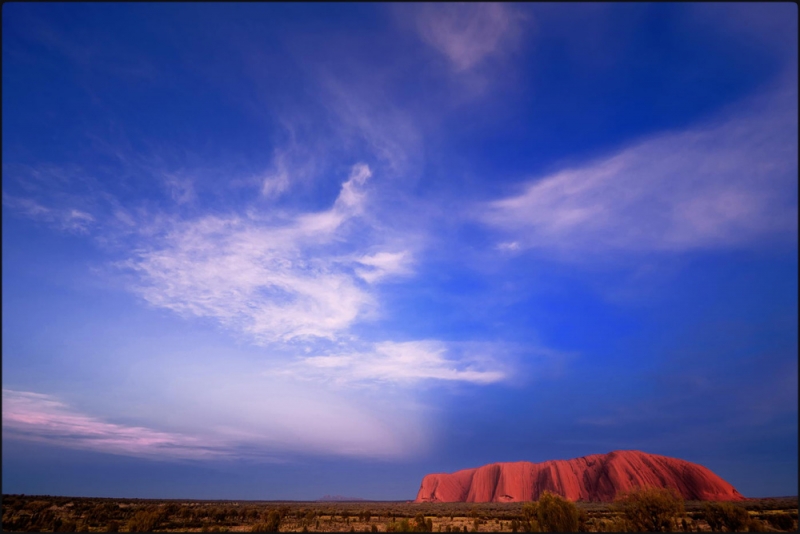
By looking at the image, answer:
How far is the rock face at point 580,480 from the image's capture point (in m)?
95.1

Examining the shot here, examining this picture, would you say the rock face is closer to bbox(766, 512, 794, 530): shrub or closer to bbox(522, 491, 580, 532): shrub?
bbox(766, 512, 794, 530): shrub

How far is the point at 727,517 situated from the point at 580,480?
360ft

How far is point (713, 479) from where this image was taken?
308ft

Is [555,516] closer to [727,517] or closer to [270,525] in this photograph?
[727,517]

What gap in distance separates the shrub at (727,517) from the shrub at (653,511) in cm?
210

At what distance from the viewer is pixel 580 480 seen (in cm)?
11844

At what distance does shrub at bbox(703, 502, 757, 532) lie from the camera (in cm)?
2420

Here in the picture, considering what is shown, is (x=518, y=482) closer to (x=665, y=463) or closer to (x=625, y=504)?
(x=665, y=463)

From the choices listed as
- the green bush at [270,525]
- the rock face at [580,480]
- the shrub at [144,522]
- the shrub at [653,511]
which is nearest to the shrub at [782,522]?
the shrub at [653,511]

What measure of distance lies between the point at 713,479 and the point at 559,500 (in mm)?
97777

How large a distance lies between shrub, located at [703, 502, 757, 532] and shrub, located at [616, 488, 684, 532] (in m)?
2.10

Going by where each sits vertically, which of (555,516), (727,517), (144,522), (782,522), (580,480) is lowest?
(144,522)

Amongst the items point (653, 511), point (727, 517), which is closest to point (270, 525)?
point (653, 511)

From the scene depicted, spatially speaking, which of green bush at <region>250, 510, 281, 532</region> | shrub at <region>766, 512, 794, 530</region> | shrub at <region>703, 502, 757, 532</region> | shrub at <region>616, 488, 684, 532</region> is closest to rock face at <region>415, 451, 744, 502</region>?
shrub at <region>766, 512, 794, 530</region>
